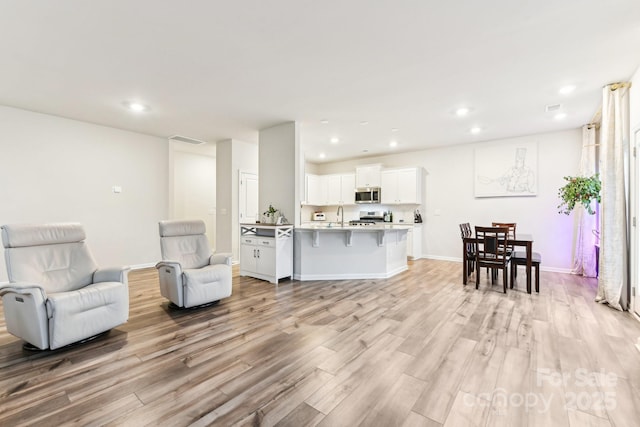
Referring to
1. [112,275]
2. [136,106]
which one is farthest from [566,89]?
[136,106]

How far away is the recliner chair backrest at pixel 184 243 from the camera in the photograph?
380 cm

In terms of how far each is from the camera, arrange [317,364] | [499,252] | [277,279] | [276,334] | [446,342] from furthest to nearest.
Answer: [277,279]
[499,252]
[276,334]
[446,342]
[317,364]

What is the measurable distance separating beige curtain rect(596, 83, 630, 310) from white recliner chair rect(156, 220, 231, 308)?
4.69 metres

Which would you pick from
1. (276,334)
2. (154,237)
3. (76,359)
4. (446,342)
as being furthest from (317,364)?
(154,237)

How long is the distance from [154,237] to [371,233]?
449 cm

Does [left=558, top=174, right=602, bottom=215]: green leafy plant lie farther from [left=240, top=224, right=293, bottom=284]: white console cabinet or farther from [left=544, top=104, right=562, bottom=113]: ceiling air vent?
[left=240, top=224, right=293, bottom=284]: white console cabinet

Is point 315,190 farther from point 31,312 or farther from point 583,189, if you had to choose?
point 31,312

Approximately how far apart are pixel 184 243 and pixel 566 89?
5426 millimetres

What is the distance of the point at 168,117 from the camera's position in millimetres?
4895

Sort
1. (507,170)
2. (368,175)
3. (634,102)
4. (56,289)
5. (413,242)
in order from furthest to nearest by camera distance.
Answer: (368,175), (413,242), (507,170), (634,102), (56,289)

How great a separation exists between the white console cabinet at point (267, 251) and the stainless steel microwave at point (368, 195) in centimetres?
341

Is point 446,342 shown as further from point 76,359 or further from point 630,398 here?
point 76,359

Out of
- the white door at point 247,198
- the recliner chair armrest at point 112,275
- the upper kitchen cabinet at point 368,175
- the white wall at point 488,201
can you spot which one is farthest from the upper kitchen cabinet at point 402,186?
the recliner chair armrest at point 112,275

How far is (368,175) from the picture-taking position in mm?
7789
